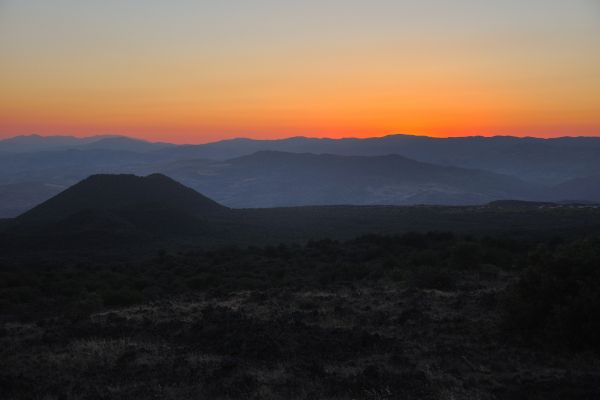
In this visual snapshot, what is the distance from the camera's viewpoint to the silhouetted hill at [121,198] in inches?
2963

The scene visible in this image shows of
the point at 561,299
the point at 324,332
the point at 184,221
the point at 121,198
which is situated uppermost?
the point at 121,198

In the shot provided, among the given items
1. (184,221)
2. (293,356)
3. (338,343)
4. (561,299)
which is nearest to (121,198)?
(184,221)

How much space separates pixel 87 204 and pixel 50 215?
5.24 metres

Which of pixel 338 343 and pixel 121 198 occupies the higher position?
pixel 121 198

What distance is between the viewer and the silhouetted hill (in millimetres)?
75250

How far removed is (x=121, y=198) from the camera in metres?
79.6

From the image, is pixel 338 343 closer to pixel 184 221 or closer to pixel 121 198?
pixel 184 221

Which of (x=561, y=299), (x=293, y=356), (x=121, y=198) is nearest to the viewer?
(x=293, y=356)

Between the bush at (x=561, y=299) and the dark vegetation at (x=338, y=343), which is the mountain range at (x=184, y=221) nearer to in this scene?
the dark vegetation at (x=338, y=343)

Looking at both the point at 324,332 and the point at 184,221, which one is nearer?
the point at 324,332

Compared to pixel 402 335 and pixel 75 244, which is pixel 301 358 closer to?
pixel 402 335

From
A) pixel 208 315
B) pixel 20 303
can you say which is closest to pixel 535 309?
pixel 208 315

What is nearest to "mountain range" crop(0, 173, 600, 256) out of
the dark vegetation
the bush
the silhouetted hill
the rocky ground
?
the silhouetted hill

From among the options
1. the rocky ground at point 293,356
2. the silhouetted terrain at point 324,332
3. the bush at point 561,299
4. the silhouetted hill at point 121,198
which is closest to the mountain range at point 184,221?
the silhouetted hill at point 121,198
